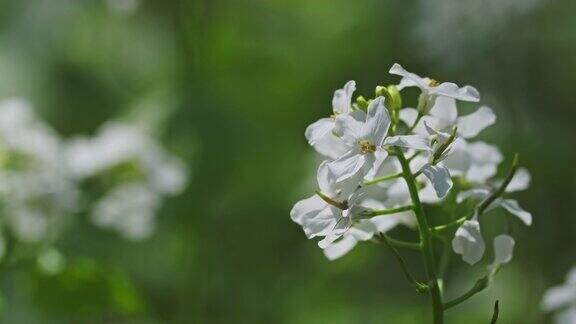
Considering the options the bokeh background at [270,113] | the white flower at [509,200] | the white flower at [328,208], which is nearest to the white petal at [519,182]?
the white flower at [509,200]

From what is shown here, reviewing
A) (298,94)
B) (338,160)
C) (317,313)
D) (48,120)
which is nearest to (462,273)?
(317,313)

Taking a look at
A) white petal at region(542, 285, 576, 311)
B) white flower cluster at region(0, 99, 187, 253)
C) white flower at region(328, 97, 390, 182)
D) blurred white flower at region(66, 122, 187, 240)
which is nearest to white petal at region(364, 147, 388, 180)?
white flower at region(328, 97, 390, 182)

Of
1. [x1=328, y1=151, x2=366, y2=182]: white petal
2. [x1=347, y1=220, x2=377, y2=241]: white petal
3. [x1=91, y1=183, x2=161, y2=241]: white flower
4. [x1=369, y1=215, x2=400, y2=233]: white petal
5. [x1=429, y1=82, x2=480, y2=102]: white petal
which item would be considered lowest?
[x1=91, y1=183, x2=161, y2=241]: white flower

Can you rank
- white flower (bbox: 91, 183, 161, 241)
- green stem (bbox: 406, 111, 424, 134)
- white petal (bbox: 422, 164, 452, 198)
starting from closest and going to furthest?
white petal (bbox: 422, 164, 452, 198) → green stem (bbox: 406, 111, 424, 134) → white flower (bbox: 91, 183, 161, 241)

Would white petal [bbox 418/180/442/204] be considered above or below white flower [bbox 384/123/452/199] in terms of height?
below

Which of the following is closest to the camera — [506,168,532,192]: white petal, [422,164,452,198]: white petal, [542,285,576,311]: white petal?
[422,164,452,198]: white petal

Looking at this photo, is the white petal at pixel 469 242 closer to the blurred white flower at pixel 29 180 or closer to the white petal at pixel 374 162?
the white petal at pixel 374 162

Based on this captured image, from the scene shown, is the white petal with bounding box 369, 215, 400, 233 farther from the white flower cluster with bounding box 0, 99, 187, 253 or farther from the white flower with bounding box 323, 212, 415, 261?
the white flower cluster with bounding box 0, 99, 187, 253

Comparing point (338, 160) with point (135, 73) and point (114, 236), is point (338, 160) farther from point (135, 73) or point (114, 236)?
point (135, 73)
